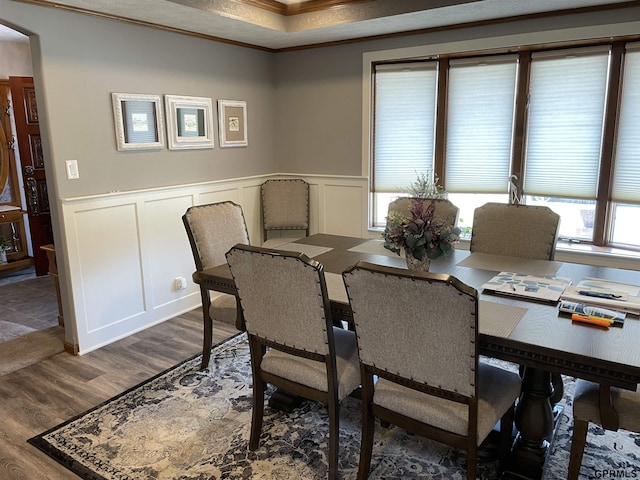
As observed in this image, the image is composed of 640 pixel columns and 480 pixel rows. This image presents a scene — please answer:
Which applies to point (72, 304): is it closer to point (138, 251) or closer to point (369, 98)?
point (138, 251)

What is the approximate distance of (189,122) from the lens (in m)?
3.96

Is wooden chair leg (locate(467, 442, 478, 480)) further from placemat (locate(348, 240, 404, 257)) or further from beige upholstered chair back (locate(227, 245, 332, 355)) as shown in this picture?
placemat (locate(348, 240, 404, 257))

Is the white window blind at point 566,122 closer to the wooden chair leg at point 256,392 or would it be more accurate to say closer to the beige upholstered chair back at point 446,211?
the beige upholstered chair back at point 446,211

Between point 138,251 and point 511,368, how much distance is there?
2809 mm

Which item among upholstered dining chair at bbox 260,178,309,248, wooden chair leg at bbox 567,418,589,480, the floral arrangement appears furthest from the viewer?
upholstered dining chair at bbox 260,178,309,248

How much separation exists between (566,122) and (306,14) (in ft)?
7.33

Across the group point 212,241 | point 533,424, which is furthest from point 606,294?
point 212,241

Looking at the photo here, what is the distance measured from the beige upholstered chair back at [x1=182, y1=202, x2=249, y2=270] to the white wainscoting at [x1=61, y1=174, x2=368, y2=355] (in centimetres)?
87

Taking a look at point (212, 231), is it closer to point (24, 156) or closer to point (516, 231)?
point (516, 231)

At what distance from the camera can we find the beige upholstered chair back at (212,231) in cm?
287

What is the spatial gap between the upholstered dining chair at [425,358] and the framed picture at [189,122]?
2.68m

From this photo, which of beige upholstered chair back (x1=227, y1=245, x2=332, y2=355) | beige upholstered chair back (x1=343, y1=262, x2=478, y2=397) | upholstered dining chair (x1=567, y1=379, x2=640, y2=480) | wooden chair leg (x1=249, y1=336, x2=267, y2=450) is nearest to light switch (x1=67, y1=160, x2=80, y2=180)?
beige upholstered chair back (x1=227, y1=245, x2=332, y2=355)

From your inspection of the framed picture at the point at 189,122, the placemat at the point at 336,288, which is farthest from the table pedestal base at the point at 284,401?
the framed picture at the point at 189,122

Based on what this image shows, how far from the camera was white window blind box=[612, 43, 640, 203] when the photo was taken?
133 inches
